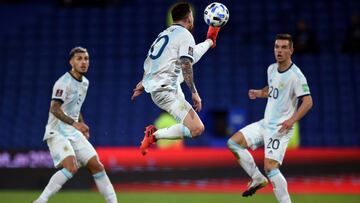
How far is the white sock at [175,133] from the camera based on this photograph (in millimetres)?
8133

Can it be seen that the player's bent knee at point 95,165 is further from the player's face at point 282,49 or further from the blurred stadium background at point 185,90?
the blurred stadium background at point 185,90

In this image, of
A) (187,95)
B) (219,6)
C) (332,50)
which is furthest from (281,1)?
(219,6)

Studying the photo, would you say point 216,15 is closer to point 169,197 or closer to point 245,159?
point 245,159

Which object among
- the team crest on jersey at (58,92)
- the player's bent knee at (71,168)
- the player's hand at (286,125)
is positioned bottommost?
the player's bent knee at (71,168)

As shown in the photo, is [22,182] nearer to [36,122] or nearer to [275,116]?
[36,122]

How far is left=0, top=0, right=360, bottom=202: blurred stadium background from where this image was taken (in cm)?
1331

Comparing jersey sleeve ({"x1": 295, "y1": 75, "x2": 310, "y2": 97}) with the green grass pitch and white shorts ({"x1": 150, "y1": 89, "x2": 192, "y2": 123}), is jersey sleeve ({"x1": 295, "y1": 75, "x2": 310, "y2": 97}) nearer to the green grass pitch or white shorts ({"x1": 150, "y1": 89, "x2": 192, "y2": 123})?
white shorts ({"x1": 150, "y1": 89, "x2": 192, "y2": 123})

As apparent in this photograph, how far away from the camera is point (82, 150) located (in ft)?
27.9

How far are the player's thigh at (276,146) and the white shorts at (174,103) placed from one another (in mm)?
1018

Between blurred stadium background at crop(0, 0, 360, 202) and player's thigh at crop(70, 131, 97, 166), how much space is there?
14.7 feet

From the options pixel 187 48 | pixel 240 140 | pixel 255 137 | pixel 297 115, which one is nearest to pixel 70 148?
pixel 187 48

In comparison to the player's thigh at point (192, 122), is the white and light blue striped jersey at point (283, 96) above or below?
above

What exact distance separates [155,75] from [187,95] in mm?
7024

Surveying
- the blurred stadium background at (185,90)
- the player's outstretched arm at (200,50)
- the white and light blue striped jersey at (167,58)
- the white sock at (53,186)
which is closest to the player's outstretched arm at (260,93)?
the player's outstretched arm at (200,50)
